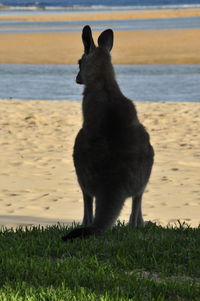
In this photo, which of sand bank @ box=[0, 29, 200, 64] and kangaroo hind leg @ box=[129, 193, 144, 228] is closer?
kangaroo hind leg @ box=[129, 193, 144, 228]

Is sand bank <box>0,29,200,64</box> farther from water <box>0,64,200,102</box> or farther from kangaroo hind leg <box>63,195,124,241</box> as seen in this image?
kangaroo hind leg <box>63,195,124,241</box>

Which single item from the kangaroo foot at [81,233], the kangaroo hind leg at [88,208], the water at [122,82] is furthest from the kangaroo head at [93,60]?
the water at [122,82]

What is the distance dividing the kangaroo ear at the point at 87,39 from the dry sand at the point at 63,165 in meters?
2.53

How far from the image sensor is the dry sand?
29.8 feet

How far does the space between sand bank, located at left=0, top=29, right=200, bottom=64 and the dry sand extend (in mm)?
13634

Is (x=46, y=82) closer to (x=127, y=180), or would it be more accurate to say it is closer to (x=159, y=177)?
(x=159, y=177)

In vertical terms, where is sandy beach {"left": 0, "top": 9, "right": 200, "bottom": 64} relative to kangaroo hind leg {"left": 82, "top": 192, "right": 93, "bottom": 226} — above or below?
below

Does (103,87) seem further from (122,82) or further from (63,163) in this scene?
(122,82)

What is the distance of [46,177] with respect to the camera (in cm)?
1100

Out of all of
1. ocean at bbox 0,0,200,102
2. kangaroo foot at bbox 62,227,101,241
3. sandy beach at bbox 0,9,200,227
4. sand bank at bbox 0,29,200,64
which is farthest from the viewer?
sand bank at bbox 0,29,200,64

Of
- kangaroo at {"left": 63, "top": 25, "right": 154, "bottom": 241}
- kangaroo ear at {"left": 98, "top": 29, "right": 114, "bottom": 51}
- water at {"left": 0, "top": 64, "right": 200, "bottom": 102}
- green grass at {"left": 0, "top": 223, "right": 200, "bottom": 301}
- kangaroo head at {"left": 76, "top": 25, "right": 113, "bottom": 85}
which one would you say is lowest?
water at {"left": 0, "top": 64, "right": 200, "bottom": 102}

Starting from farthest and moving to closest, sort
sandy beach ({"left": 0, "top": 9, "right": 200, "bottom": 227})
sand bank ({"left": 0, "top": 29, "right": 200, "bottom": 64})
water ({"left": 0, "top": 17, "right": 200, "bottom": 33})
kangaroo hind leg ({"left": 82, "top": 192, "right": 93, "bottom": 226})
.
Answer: water ({"left": 0, "top": 17, "right": 200, "bottom": 33}) < sand bank ({"left": 0, "top": 29, "right": 200, "bottom": 64}) < sandy beach ({"left": 0, "top": 9, "right": 200, "bottom": 227}) < kangaroo hind leg ({"left": 82, "top": 192, "right": 93, "bottom": 226})

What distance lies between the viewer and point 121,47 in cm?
3653

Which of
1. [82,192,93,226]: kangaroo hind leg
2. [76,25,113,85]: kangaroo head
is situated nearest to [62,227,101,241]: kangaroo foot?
[82,192,93,226]: kangaroo hind leg
